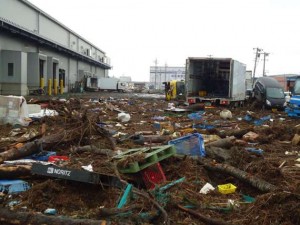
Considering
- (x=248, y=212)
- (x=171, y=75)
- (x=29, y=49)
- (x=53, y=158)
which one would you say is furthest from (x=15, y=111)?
(x=171, y=75)

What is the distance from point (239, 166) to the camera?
6.84 meters

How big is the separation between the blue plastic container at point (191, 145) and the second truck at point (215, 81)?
15.4 meters

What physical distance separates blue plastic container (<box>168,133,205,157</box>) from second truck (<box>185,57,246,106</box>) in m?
15.4

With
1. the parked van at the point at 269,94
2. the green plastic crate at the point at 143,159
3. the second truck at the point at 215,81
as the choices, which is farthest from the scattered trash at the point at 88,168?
the parked van at the point at 269,94

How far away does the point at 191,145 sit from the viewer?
7559 millimetres

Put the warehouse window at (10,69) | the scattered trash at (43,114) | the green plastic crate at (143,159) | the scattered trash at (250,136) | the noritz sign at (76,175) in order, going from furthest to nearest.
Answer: the warehouse window at (10,69) < the scattered trash at (43,114) < the scattered trash at (250,136) < the green plastic crate at (143,159) < the noritz sign at (76,175)

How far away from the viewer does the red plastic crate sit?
18.4ft

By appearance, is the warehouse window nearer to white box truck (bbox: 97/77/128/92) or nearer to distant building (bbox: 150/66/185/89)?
white box truck (bbox: 97/77/128/92)

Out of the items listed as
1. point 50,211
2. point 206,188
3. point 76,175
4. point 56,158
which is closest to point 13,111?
point 56,158

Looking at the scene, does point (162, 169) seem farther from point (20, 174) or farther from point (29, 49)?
point (29, 49)

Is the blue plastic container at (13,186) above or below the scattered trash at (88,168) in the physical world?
below

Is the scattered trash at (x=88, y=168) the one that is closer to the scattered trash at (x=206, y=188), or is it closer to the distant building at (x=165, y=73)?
the scattered trash at (x=206, y=188)

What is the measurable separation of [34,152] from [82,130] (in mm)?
1400

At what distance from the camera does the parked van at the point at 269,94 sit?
81.1 ft
